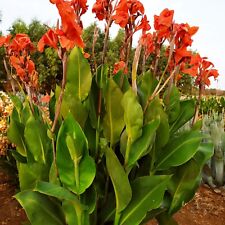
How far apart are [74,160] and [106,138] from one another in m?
0.26

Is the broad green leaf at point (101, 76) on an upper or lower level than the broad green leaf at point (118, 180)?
upper

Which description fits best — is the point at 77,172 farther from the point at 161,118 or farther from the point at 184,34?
the point at 184,34

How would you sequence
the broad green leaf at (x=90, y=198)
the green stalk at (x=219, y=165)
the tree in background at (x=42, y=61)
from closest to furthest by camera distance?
1. the broad green leaf at (x=90, y=198)
2. the green stalk at (x=219, y=165)
3. the tree in background at (x=42, y=61)

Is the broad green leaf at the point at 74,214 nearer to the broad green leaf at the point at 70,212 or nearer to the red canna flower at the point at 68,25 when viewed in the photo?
the broad green leaf at the point at 70,212

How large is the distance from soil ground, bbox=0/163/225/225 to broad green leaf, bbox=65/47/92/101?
6.16 ft

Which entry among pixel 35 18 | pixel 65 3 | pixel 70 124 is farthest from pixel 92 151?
pixel 35 18

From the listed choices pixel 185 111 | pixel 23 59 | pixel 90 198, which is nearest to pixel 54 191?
pixel 90 198

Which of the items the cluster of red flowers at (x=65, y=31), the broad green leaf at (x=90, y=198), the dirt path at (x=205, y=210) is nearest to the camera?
the cluster of red flowers at (x=65, y=31)

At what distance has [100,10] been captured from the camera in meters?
1.96

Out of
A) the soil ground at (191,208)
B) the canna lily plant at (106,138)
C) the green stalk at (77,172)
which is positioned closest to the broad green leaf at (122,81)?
the canna lily plant at (106,138)

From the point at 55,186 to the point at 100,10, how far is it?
869 mm

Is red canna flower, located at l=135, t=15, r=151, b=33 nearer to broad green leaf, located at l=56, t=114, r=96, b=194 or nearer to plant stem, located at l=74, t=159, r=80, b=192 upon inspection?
broad green leaf, located at l=56, t=114, r=96, b=194

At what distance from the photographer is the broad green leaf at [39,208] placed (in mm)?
2117

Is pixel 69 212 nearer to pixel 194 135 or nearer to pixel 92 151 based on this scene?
pixel 92 151
